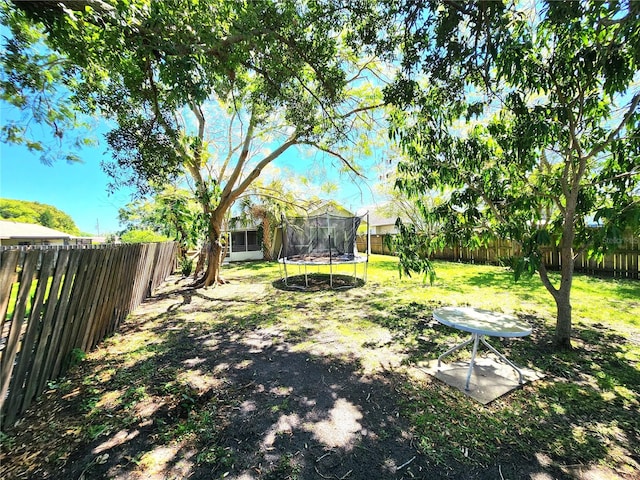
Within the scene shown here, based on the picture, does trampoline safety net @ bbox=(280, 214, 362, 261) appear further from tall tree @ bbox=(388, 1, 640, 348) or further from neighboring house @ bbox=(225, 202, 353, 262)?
neighboring house @ bbox=(225, 202, 353, 262)

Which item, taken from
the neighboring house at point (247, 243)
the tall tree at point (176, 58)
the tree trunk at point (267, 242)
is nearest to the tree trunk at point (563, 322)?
the tall tree at point (176, 58)

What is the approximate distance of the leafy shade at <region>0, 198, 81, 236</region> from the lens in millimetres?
31156

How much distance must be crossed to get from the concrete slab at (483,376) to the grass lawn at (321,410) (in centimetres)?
9

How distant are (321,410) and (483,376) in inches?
63.0

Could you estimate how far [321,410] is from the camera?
2090mm

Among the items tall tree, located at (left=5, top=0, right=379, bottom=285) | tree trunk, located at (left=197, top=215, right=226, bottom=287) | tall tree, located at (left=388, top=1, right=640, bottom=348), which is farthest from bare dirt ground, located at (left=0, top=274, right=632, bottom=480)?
tree trunk, located at (left=197, top=215, right=226, bottom=287)

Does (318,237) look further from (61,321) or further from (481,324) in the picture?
(61,321)

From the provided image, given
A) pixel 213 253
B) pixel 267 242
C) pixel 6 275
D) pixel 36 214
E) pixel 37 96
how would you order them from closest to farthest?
pixel 6 275 → pixel 37 96 → pixel 213 253 → pixel 267 242 → pixel 36 214

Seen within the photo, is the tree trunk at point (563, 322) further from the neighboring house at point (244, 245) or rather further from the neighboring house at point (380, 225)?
the neighboring house at point (380, 225)

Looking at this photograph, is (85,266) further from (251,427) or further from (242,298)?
(242,298)

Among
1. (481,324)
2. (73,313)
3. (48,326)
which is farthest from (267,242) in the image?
(481,324)

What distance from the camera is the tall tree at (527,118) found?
2.15 m

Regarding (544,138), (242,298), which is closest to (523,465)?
(544,138)

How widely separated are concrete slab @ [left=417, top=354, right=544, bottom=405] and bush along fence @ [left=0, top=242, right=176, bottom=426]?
3.23 m
